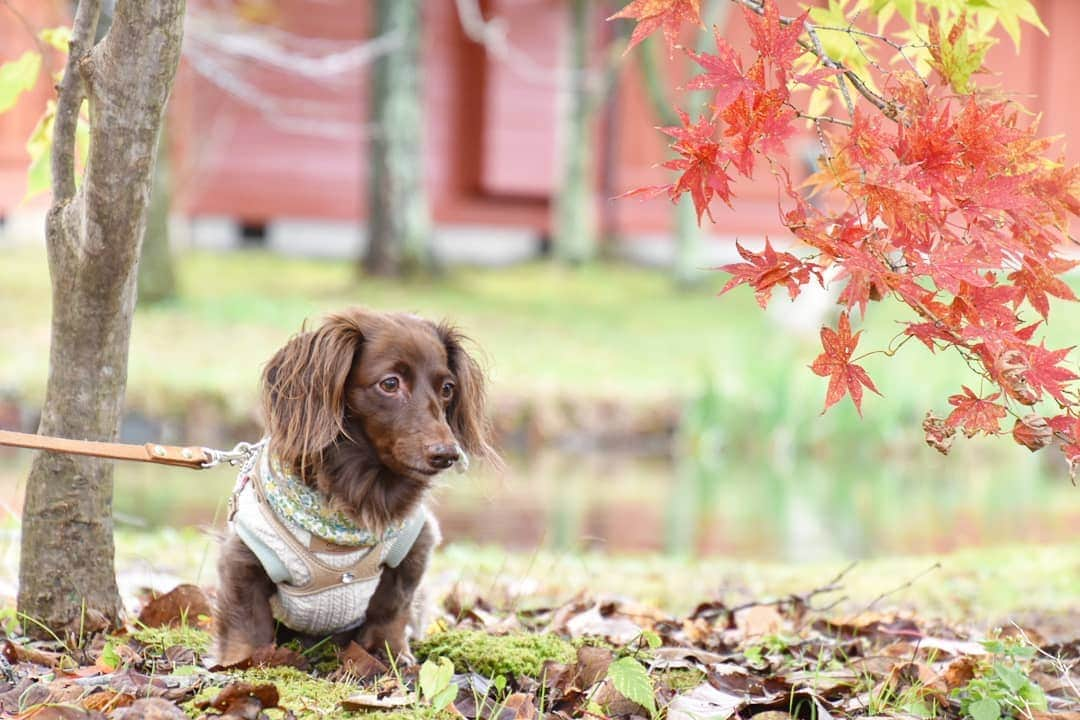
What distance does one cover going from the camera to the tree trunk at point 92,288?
3.04 metres

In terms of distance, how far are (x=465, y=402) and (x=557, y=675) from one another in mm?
740

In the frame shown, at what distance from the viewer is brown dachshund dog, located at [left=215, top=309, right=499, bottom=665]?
3.13 m

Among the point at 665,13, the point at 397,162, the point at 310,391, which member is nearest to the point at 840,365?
the point at 665,13

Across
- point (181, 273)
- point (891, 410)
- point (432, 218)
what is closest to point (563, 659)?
point (891, 410)

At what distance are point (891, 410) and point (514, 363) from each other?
322 cm

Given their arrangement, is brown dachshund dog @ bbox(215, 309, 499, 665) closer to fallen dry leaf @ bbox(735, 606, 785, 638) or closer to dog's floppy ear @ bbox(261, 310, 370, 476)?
dog's floppy ear @ bbox(261, 310, 370, 476)

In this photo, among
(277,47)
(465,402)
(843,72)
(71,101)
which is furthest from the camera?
(277,47)

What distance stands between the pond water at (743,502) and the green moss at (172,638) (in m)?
3.19

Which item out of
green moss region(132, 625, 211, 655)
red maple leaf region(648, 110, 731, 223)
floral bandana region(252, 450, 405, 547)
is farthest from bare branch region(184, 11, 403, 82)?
red maple leaf region(648, 110, 731, 223)

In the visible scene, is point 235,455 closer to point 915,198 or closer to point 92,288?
point 92,288

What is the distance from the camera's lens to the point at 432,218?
697 inches

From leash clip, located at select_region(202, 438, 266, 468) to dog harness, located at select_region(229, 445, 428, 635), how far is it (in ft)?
0.16

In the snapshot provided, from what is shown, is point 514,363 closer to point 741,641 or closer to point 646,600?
point 646,600

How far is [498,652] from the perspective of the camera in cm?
317
